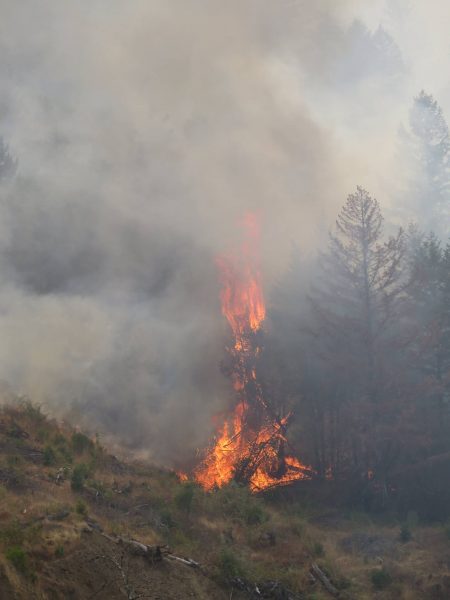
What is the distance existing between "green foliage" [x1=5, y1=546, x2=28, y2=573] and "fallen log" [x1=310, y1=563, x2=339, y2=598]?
8.52m

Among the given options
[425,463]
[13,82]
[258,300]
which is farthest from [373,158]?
[425,463]

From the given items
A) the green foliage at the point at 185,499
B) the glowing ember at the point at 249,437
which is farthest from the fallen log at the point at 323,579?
the glowing ember at the point at 249,437

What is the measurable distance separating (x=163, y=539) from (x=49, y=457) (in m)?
5.53

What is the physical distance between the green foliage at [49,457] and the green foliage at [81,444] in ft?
8.18

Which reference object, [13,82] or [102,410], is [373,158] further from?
[102,410]

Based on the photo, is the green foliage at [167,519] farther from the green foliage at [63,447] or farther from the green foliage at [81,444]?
the green foliage at [81,444]

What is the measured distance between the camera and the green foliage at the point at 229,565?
12.9 metres

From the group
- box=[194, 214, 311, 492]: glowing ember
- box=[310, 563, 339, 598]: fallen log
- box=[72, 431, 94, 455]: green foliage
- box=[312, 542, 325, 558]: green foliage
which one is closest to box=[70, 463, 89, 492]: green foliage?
box=[72, 431, 94, 455]: green foliage

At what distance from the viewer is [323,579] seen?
47.6 feet

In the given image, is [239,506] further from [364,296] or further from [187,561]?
[364,296]

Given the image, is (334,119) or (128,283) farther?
(334,119)

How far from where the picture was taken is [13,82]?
174 ft

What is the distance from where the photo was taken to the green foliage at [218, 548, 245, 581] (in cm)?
1286

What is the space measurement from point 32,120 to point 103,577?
4829 cm
